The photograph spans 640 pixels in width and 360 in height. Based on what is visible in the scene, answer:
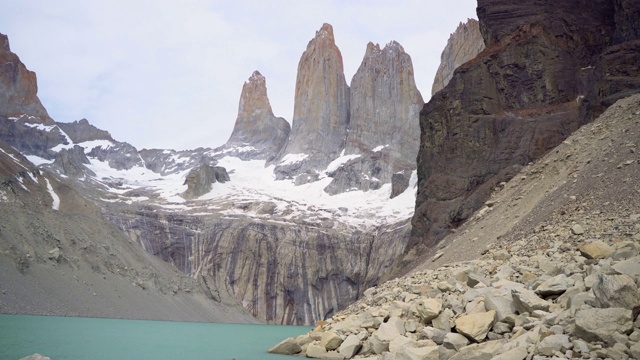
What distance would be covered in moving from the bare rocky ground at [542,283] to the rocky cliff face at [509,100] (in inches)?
214

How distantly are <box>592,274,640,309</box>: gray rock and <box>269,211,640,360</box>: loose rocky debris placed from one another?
2 cm

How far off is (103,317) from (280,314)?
57.5 metres

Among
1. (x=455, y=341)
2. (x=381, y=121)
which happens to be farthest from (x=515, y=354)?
(x=381, y=121)

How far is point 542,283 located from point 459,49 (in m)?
133

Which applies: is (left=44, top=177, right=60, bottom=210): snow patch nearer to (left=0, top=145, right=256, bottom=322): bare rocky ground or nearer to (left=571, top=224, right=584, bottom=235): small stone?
(left=0, top=145, right=256, bottom=322): bare rocky ground

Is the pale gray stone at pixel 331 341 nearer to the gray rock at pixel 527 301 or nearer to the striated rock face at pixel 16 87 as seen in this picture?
the gray rock at pixel 527 301

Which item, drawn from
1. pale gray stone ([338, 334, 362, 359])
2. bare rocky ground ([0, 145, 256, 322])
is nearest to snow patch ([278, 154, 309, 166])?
bare rocky ground ([0, 145, 256, 322])

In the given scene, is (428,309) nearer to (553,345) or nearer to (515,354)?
(515,354)

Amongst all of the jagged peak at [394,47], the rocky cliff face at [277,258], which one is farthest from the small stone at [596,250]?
the jagged peak at [394,47]

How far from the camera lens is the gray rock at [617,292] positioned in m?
11.7

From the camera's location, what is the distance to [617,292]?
1188 cm

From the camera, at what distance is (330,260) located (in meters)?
117

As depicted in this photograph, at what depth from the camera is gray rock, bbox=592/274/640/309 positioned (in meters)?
11.7

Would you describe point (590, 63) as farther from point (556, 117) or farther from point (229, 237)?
point (229, 237)
